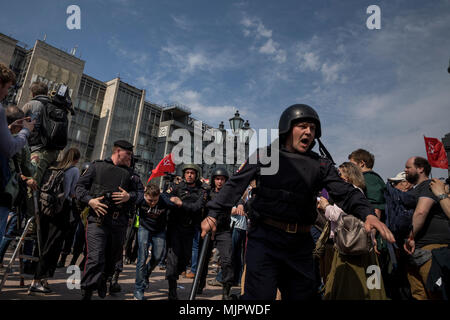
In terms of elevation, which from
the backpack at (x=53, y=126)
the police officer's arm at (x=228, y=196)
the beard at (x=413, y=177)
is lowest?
the police officer's arm at (x=228, y=196)

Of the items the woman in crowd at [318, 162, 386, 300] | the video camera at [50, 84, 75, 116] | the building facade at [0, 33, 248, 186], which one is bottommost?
the woman in crowd at [318, 162, 386, 300]

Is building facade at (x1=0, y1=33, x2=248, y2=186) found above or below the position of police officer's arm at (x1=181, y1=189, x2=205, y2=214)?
Result: above

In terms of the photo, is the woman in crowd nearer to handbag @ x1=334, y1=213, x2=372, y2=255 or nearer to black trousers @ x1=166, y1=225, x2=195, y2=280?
handbag @ x1=334, y1=213, x2=372, y2=255

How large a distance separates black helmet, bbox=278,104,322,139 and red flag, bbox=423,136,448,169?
10609 mm

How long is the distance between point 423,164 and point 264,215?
10.1 feet

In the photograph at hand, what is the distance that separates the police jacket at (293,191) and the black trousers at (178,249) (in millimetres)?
2647

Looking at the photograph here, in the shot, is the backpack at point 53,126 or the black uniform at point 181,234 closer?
the backpack at point 53,126

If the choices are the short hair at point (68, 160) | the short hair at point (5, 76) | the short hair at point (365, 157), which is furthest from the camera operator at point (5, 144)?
the short hair at point (365, 157)

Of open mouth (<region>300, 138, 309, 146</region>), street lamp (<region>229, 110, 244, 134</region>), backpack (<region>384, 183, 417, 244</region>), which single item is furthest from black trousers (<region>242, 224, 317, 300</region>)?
street lamp (<region>229, 110, 244, 134</region>)

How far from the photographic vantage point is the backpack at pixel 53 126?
4.52m

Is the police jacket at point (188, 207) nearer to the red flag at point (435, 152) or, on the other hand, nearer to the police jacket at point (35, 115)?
the police jacket at point (35, 115)

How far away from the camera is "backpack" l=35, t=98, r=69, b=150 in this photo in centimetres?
452

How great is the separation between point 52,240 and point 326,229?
4389 millimetres
